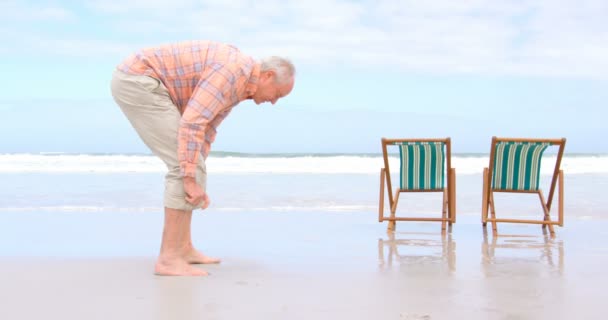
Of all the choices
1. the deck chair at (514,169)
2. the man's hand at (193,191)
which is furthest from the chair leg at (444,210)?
the man's hand at (193,191)

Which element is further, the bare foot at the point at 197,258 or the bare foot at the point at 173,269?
the bare foot at the point at 197,258

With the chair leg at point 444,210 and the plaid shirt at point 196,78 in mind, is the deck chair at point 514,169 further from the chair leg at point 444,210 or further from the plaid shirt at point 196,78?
the plaid shirt at point 196,78

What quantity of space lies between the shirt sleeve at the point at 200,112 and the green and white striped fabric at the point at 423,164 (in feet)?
10.4

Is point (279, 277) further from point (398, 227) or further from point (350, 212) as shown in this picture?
point (350, 212)

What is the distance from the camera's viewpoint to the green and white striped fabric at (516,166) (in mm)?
6188

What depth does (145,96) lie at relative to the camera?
3555 millimetres

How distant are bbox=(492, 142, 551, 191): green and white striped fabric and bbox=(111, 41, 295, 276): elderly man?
3200 mm

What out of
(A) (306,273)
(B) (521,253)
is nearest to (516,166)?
(B) (521,253)

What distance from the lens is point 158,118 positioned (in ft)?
11.7

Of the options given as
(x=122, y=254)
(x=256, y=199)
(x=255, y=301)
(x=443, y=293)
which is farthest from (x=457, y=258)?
(x=256, y=199)

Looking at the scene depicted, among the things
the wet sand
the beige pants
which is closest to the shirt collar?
the beige pants

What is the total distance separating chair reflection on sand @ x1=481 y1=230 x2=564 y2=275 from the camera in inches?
161

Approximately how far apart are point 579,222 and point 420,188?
5.31ft

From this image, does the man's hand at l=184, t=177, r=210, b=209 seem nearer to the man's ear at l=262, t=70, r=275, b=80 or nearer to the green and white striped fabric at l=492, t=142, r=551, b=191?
the man's ear at l=262, t=70, r=275, b=80
